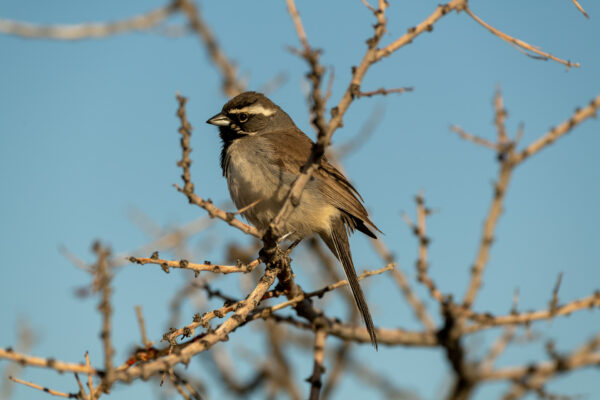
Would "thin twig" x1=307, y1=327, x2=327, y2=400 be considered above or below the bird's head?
below

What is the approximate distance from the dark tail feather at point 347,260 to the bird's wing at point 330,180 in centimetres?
18

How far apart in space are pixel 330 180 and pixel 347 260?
82 centimetres

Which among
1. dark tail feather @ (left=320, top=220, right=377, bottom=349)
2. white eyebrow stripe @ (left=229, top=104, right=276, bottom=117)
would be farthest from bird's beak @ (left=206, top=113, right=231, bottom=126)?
dark tail feather @ (left=320, top=220, right=377, bottom=349)

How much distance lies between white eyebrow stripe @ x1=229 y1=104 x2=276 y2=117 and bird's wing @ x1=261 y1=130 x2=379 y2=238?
496 millimetres

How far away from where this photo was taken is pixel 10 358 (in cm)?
246

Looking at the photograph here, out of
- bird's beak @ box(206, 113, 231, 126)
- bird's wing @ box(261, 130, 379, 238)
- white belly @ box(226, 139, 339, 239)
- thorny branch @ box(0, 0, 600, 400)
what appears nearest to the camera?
Answer: thorny branch @ box(0, 0, 600, 400)

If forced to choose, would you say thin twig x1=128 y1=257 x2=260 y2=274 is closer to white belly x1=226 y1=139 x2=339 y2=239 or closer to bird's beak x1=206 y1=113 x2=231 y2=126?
white belly x1=226 y1=139 x2=339 y2=239

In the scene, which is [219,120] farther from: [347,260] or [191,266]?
[191,266]

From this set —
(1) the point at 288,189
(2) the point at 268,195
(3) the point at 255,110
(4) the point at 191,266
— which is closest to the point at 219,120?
(3) the point at 255,110

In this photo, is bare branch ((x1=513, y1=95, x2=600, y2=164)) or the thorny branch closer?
the thorny branch

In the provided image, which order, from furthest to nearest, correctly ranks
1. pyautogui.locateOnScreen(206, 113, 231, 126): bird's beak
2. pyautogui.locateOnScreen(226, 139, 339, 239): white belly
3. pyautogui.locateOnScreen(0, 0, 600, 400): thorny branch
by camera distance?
pyautogui.locateOnScreen(206, 113, 231, 126): bird's beak
pyautogui.locateOnScreen(226, 139, 339, 239): white belly
pyautogui.locateOnScreen(0, 0, 600, 400): thorny branch

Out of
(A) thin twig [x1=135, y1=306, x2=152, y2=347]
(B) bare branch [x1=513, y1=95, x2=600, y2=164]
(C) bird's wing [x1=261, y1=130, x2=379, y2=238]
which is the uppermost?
(C) bird's wing [x1=261, y1=130, x2=379, y2=238]

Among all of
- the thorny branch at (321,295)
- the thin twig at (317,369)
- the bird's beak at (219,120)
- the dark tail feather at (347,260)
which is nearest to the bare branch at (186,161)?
the thorny branch at (321,295)

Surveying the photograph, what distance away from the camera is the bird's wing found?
5.69 metres
